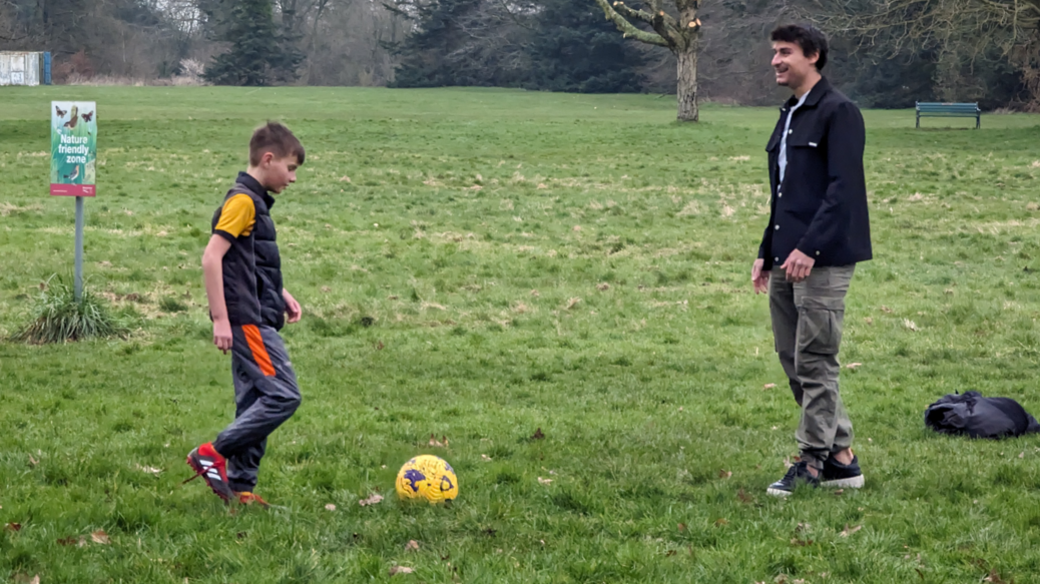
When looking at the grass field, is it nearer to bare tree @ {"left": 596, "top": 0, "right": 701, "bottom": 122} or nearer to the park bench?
bare tree @ {"left": 596, "top": 0, "right": 701, "bottom": 122}

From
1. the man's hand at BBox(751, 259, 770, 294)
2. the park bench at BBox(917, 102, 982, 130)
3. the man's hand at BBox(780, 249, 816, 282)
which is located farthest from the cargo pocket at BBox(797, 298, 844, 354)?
the park bench at BBox(917, 102, 982, 130)

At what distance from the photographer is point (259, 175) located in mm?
5219

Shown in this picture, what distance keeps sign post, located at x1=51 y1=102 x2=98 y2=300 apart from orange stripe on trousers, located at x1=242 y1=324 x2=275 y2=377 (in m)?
5.66

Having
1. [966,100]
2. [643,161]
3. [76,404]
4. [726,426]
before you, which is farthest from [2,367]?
[966,100]

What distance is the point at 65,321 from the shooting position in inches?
415

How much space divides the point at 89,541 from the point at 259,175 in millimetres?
1718

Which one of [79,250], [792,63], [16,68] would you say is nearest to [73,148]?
[79,250]

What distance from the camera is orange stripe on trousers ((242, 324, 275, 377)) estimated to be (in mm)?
5160

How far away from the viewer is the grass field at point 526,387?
16.0ft

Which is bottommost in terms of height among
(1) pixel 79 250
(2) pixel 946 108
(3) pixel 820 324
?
(1) pixel 79 250

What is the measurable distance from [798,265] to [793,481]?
3.61ft

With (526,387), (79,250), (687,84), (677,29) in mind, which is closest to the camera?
(526,387)

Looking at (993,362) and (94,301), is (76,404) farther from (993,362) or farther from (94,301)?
(993,362)

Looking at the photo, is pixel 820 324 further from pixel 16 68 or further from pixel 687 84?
pixel 16 68
